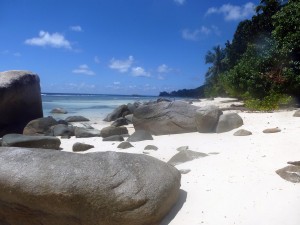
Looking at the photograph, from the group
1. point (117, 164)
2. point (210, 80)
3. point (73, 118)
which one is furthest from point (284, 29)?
point (210, 80)

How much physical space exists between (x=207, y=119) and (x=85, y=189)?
5516mm

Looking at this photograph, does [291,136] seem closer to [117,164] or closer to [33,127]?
[117,164]

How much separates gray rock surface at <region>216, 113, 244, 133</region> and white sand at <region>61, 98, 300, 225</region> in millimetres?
1134

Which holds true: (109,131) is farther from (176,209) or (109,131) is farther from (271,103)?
(271,103)

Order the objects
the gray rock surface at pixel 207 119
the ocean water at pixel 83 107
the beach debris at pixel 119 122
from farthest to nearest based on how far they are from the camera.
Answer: the ocean water at pixel 83 107 → the beach debris at pixel 119 122 → the gray rock surface at pixel 207 119

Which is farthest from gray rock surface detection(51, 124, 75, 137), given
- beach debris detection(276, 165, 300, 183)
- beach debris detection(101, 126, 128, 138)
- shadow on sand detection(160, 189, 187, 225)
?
beach debris detection(276, 165, 300, 183)

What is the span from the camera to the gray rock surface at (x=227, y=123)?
27.6 ft

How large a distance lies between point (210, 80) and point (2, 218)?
47.0 m

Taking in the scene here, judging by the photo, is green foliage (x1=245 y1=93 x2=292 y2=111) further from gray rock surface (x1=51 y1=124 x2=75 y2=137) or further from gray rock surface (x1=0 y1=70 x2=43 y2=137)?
gray rock surface (x1=0 y1=70 x2=43 y2=137)

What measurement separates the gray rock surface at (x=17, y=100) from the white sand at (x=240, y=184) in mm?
6536

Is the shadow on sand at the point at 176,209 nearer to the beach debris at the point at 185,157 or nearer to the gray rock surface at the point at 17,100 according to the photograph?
the beach debris at the point at 185,157

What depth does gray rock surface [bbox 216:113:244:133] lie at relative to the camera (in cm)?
842

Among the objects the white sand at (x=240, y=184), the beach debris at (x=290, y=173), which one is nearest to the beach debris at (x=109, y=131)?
the white sand at (x=240, y=184)

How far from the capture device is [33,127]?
37.1 ft
